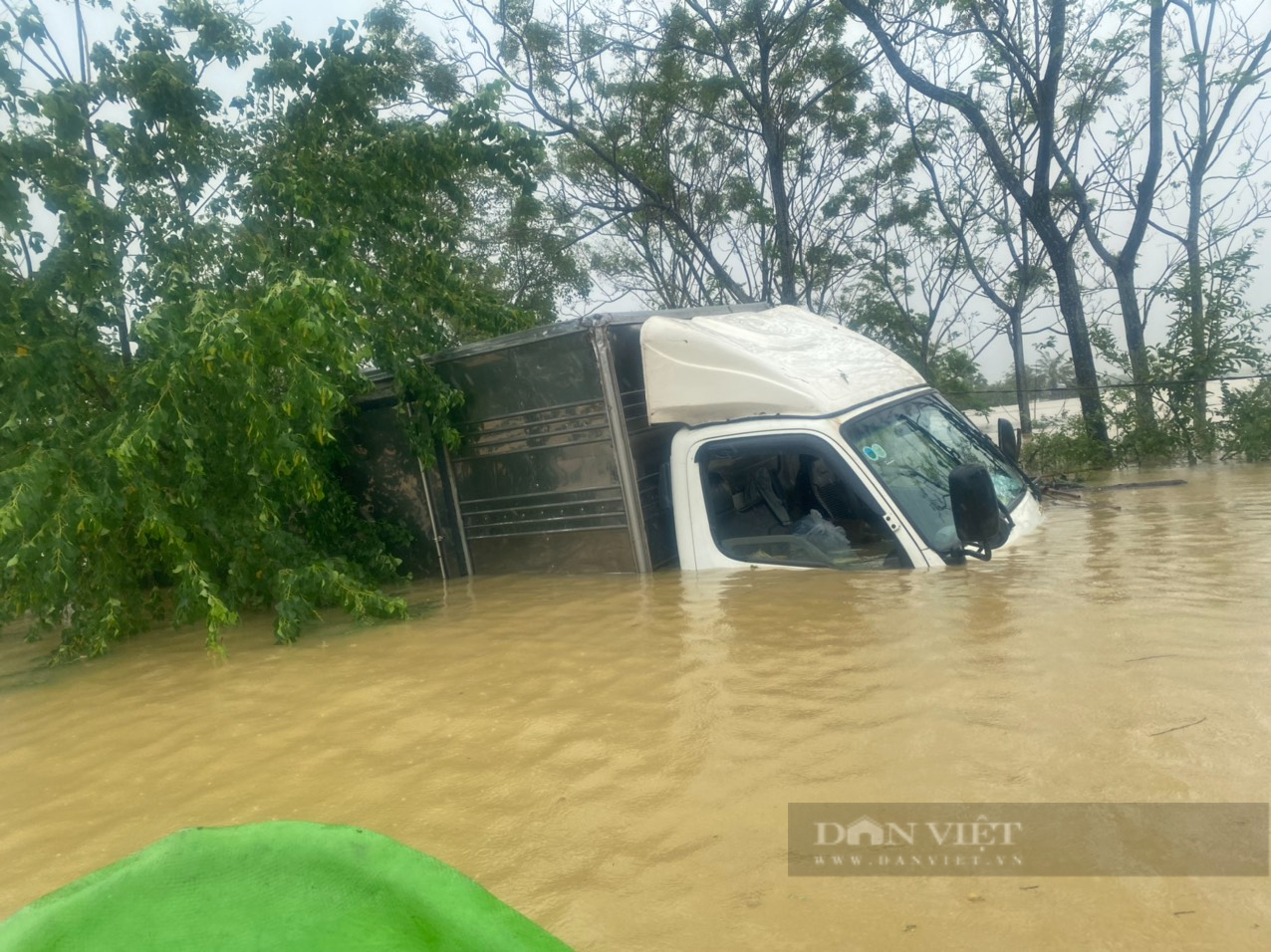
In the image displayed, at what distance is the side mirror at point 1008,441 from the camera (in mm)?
6523

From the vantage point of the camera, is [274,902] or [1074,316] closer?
[274,902]

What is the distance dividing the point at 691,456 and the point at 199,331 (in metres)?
2.69

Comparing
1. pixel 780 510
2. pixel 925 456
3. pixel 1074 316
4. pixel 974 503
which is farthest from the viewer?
pixel 1074 316

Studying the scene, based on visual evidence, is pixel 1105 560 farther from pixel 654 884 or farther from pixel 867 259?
pixel 867 259

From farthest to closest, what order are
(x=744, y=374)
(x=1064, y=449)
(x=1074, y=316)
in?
(x=1074, y=316), (x=1064, y=449), (x=744, y=374)

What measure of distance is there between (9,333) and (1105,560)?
6007 millimetres

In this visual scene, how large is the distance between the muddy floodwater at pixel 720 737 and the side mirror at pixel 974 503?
0.89 feet

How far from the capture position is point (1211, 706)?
9.55 feet

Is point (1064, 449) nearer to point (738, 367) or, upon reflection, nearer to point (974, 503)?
point (738, 367)

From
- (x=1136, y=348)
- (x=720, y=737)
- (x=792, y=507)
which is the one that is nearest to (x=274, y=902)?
(x=720, y=737)

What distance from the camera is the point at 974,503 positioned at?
446cm

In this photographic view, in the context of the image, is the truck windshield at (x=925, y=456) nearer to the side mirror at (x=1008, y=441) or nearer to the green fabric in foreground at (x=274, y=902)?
the side mirror at (x=1008, y=441)

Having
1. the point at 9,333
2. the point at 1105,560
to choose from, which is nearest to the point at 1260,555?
the point at 1105,560

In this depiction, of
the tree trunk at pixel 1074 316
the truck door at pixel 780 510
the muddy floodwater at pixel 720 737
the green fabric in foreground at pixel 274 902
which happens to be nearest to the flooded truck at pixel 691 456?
the truck door at pixel 780 510
